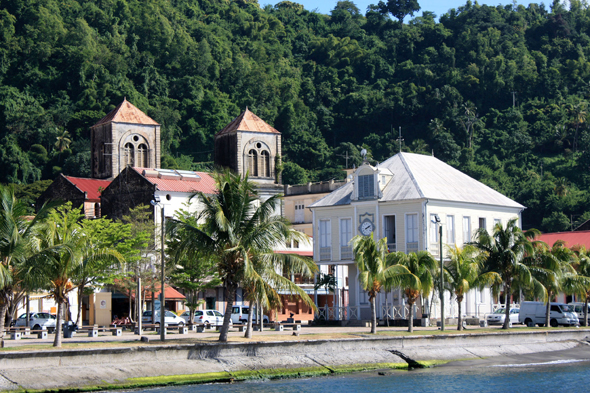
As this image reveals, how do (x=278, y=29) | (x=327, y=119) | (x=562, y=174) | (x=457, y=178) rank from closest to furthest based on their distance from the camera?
(x=457, y=178)
(x=562, y=174)
(x=327, y=119)
(x=278, y=29)

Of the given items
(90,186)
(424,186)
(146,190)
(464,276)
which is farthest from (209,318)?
(90,186)

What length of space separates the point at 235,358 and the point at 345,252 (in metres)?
19.4

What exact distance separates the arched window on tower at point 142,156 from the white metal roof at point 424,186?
4332 cm

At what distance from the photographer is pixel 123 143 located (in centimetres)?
9281

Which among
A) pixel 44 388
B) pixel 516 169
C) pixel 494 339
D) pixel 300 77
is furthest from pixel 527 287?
pixel 300 77

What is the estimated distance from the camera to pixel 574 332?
1881 inches

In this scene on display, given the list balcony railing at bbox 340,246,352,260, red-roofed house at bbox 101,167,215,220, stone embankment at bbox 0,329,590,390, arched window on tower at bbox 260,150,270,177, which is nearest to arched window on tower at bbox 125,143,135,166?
arched window on tower at bbox 260,150,270,177

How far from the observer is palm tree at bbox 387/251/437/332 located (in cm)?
4088

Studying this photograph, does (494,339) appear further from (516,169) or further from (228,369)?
(516,169)

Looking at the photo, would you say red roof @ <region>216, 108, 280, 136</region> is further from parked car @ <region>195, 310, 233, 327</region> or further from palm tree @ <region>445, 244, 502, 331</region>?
palm tree @ <region>445, 244, 502, 331</region>

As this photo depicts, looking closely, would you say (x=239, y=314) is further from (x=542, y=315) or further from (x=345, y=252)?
(x=542, y=315)

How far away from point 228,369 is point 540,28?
15995 cm

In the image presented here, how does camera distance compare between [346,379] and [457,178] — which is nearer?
[346,379]

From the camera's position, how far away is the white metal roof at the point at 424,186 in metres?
51.1
